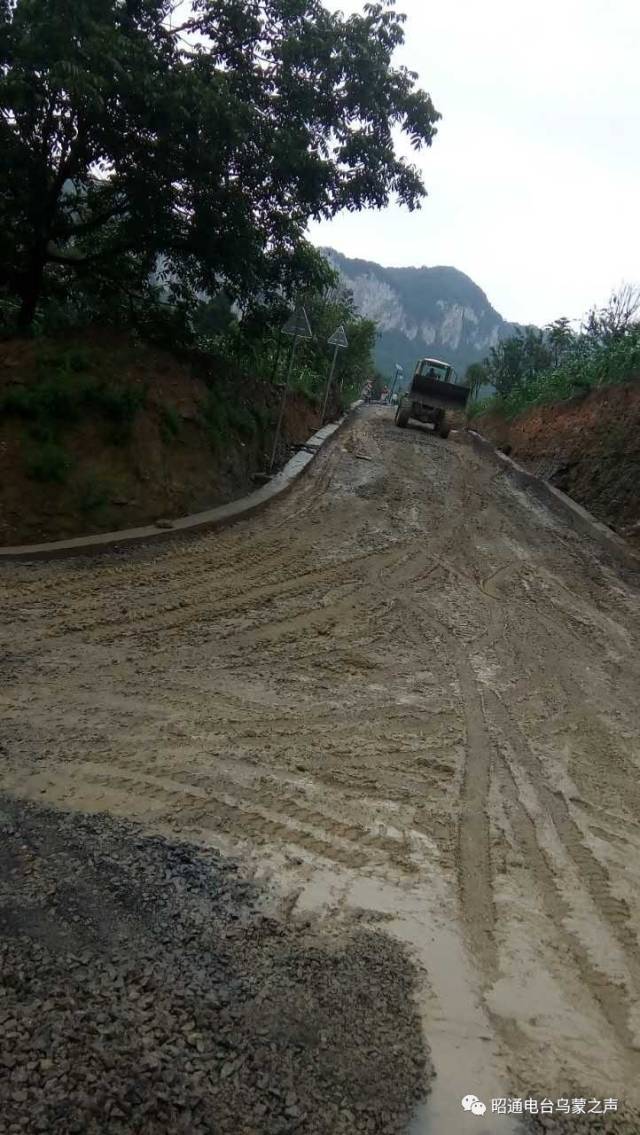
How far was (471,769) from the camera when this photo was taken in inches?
166

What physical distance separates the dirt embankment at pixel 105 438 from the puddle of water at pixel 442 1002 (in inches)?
193

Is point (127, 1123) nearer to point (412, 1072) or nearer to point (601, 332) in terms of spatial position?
point (412, 1072)

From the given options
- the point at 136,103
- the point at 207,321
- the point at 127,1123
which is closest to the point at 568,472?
the point at 207,321

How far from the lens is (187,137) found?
823 centimetres

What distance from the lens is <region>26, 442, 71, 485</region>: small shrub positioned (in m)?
6.96

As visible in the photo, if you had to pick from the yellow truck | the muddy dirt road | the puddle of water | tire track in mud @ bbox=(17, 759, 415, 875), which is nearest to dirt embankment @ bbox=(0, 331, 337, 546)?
the muddy dirt road

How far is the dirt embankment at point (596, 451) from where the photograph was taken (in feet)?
38.4

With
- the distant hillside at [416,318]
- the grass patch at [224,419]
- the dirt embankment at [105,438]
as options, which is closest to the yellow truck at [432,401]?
the grass patch at [224,419]

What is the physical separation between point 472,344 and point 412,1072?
208 m

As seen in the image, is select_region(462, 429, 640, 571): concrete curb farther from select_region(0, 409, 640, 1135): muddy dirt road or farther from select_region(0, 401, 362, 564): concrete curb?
select_region(0, 401, 362, 564): concrete curb

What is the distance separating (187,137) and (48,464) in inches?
168

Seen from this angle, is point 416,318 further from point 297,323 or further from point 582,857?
point 582,857

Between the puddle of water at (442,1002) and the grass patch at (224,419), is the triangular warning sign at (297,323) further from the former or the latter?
the puddle of water at (442,1002)

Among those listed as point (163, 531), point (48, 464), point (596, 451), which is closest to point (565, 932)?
point (163, 531)
